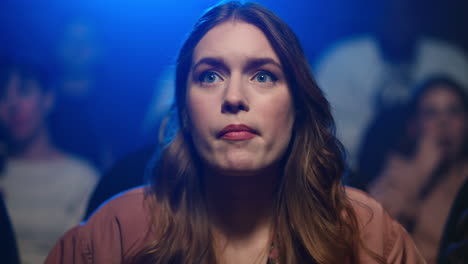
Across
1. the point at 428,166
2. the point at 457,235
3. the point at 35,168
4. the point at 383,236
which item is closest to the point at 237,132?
the point at 383,236

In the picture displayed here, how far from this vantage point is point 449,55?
1922mm

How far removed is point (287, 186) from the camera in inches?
44.2

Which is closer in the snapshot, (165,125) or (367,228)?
(367,228)

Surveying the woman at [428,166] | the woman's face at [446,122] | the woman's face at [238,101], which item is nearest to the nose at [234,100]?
the woman's face at [238,101]

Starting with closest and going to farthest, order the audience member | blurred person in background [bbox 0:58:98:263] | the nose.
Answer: the nose < the audience member < blurred person in background [bbox 0:58:98:263]

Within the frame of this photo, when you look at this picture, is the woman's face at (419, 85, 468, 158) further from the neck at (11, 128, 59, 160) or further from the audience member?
the neck at (11, 128, 59, 160)

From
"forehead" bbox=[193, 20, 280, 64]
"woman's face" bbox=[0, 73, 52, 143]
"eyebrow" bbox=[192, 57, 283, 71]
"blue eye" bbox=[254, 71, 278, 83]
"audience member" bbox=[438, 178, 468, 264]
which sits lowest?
"audience member" bbox=[438, 178, 468, 264]

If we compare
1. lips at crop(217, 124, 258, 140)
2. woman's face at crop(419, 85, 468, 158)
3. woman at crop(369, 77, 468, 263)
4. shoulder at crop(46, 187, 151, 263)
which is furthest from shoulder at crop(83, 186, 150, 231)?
woman's face at crop(419, 85, 468, 158)

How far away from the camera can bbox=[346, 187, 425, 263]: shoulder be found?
42.6 inches

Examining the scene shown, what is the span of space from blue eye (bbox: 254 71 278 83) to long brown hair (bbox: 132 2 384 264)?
0.16 ft

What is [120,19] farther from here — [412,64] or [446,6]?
[446,6]

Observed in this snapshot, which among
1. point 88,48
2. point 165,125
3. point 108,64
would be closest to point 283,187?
point 165,125

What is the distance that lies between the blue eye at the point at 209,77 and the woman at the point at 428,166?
3.89 ft

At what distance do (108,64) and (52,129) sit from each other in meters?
0.40
